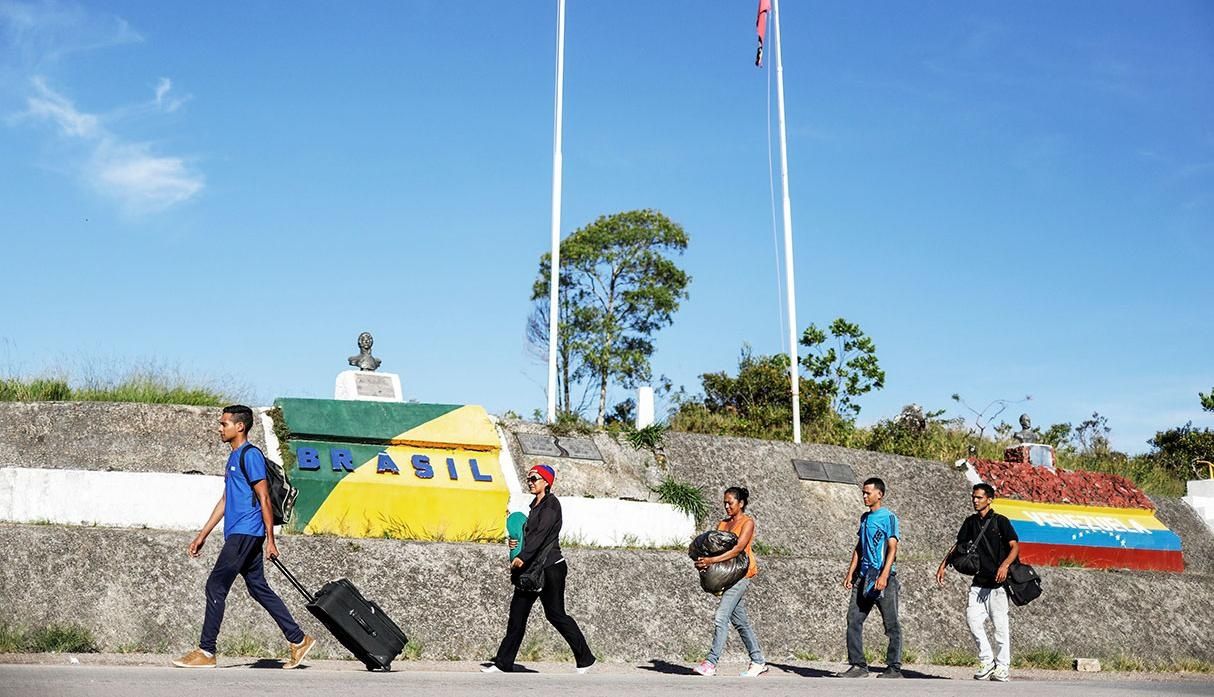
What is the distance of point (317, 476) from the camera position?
1480cm

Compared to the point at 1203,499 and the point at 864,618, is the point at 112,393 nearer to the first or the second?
the point at 864,618

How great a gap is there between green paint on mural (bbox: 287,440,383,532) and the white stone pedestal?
3.61 ft

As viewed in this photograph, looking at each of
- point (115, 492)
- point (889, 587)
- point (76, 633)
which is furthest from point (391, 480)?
point (889, 587)

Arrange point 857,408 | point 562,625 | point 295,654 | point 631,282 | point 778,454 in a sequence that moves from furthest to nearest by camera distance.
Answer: point 631,282, point 857,408, point 778,454, point 562,625, point 295,654

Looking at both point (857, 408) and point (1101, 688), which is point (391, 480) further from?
point (857, 408)

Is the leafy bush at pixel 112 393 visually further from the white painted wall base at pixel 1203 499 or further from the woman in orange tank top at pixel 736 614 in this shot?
the white painted wall base at pixel 1203 499

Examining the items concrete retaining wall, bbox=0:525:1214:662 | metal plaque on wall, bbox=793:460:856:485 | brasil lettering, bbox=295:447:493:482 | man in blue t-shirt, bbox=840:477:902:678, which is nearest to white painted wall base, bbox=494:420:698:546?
brasil lettering, bbox=295:447:493:482

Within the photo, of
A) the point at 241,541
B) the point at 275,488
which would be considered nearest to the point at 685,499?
the point at 275,488

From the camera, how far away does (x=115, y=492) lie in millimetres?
14039

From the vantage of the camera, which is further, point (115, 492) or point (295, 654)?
point (115, 492)

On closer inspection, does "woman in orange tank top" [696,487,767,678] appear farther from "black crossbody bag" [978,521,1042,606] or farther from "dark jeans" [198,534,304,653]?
"dark jeans" [198,534,304,653]

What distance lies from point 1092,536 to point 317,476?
11542 millimetres

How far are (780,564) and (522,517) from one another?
5188 millimetres

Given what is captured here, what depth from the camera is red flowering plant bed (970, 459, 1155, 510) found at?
2031 centimetres
